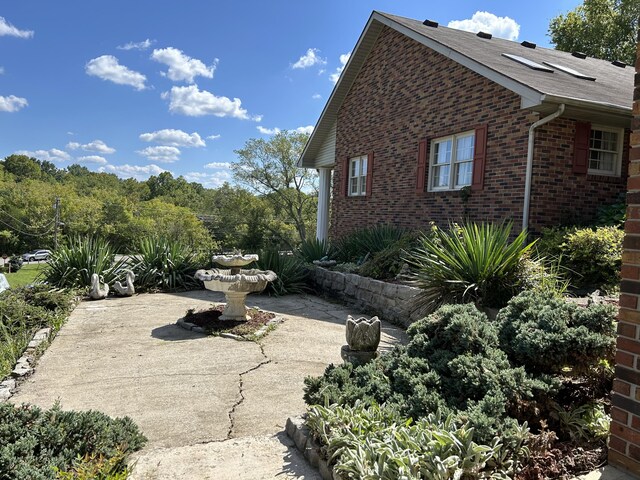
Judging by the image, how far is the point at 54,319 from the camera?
6305 millimetres

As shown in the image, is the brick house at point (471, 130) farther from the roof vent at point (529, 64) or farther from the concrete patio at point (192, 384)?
the concrete patio at point (192, 384)

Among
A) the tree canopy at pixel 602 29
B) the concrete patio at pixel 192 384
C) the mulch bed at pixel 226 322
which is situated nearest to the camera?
the concrete patio at pixel 192 384

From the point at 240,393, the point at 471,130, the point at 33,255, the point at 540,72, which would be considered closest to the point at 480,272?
the point at 240,393

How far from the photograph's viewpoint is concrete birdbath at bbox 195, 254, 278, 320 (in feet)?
19.6

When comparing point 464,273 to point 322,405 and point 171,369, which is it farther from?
point 171,369

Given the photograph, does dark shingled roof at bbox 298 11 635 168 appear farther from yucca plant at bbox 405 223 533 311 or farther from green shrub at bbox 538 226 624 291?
yucca plant at bbox 405 223 533 311

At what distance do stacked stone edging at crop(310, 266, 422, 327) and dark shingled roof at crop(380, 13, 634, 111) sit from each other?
387 cm

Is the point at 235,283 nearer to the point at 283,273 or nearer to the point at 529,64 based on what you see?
the point at 283,273

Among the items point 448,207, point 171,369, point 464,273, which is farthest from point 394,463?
point 448,207

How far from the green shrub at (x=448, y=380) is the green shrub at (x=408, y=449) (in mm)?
118

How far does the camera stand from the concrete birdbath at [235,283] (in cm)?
598

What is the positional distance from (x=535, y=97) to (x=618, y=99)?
6.53 feet

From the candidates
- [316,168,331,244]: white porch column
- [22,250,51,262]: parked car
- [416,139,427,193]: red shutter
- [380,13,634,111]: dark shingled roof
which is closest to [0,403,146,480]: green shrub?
[380,13,634,111]: dark shingled roof

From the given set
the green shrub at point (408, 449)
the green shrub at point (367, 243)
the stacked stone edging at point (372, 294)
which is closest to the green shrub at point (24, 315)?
the green shrub at point (408, 449)
